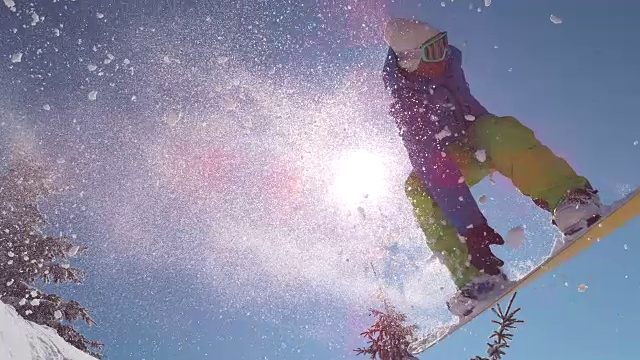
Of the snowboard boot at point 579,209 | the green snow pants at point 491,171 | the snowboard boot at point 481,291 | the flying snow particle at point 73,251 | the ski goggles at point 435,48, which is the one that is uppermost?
the flying snow particle at point 73,251

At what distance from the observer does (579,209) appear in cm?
351

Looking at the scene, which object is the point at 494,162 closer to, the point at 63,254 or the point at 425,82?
the point at 425,82

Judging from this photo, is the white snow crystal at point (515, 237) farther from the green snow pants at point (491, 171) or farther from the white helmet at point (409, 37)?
the white helmet at point (409, 37)

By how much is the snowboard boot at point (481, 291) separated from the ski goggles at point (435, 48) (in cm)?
161

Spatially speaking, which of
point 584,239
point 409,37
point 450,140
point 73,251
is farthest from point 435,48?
point 73,251

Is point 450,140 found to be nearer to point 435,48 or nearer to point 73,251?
point 435,48

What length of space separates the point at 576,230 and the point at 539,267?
58cm

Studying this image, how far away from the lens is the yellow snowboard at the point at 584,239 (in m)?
3.72

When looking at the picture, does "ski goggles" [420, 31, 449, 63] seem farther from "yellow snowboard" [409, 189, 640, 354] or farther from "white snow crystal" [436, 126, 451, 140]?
"yellow snowboard" [409, 189, 640, 354]

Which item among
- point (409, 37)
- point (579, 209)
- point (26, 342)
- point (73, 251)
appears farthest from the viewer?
point (73, 251)

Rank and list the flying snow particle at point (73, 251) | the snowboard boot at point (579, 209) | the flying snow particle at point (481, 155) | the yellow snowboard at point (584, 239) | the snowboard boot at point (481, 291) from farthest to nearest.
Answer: the flying snow particle at point (73, 251) < the snowboard boot at point (481, 291) < the flying snow particle at point (481, 155) < the yellow snowboard at point (584, 239) < the snowboard boot at point (579, 209)

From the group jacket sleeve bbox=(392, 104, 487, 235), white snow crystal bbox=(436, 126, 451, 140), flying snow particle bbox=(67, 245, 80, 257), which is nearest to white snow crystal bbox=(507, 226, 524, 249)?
jacket sleeve bbox=(392, 104, 487, 235)

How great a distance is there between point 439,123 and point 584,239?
1.29 m


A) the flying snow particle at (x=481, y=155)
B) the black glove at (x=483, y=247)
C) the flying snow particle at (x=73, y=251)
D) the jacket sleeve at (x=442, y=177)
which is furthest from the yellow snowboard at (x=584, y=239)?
the flying snow particle at (x=73, y=251)
